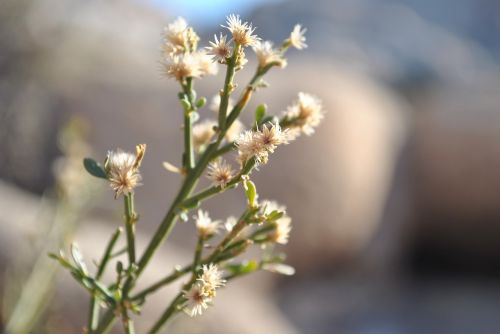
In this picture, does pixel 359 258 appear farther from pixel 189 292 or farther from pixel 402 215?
pixel 189 292

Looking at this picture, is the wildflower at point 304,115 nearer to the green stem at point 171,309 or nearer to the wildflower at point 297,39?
the wildflower at point 297,39

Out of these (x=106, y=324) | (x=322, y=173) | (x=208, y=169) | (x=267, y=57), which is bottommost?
(x=106, y=324)

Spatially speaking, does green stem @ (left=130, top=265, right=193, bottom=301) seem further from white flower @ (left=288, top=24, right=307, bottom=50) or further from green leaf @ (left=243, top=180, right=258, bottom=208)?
white flower @ (left=288, top=24, right=307, bottom=50)

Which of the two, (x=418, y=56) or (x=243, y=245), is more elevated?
(x=418, y=56)

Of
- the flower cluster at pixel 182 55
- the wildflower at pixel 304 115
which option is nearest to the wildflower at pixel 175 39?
the flower cluster at pixel 182 55

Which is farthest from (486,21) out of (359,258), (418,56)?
(359,258)

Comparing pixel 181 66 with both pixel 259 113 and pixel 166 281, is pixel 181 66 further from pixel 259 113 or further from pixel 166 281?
pixel 166 281

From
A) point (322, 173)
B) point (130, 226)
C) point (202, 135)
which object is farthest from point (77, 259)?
point (322, 173)
